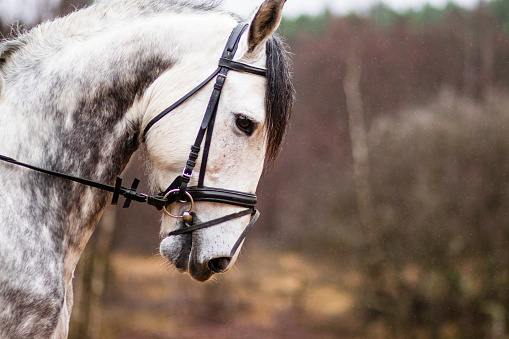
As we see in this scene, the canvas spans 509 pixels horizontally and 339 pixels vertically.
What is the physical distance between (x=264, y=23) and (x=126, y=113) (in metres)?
0.77

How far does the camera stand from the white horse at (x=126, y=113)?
2123mm

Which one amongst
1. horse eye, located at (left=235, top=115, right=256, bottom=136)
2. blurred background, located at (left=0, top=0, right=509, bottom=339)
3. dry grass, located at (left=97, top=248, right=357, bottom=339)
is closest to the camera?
horse eye, located at (left=235, top=115, right=256, bottom=136)

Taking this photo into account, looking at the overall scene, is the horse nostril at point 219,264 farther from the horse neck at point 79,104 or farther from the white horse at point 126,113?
the horse neck at point 79,104

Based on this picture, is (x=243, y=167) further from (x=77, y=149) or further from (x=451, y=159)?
(x=451, y=159)

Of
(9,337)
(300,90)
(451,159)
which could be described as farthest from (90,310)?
(300,90)

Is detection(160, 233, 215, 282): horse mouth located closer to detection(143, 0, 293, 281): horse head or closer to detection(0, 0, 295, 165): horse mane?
detection(143, 0, 293, 281): horse head

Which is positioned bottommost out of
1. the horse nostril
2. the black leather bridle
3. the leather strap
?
the horse nostril

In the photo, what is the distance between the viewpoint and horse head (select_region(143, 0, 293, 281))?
2.19 meters

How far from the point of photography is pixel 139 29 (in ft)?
7.41

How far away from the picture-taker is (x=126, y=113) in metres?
2.25

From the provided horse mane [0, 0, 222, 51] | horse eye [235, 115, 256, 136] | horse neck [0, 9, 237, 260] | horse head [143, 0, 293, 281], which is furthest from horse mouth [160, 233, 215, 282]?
horse mane [0, 0, 222, 51]

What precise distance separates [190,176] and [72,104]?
624 mm

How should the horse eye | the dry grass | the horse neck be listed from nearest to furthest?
the horse neck → the horse eye → the dry grass

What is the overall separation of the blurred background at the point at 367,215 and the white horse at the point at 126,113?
13.5ft
